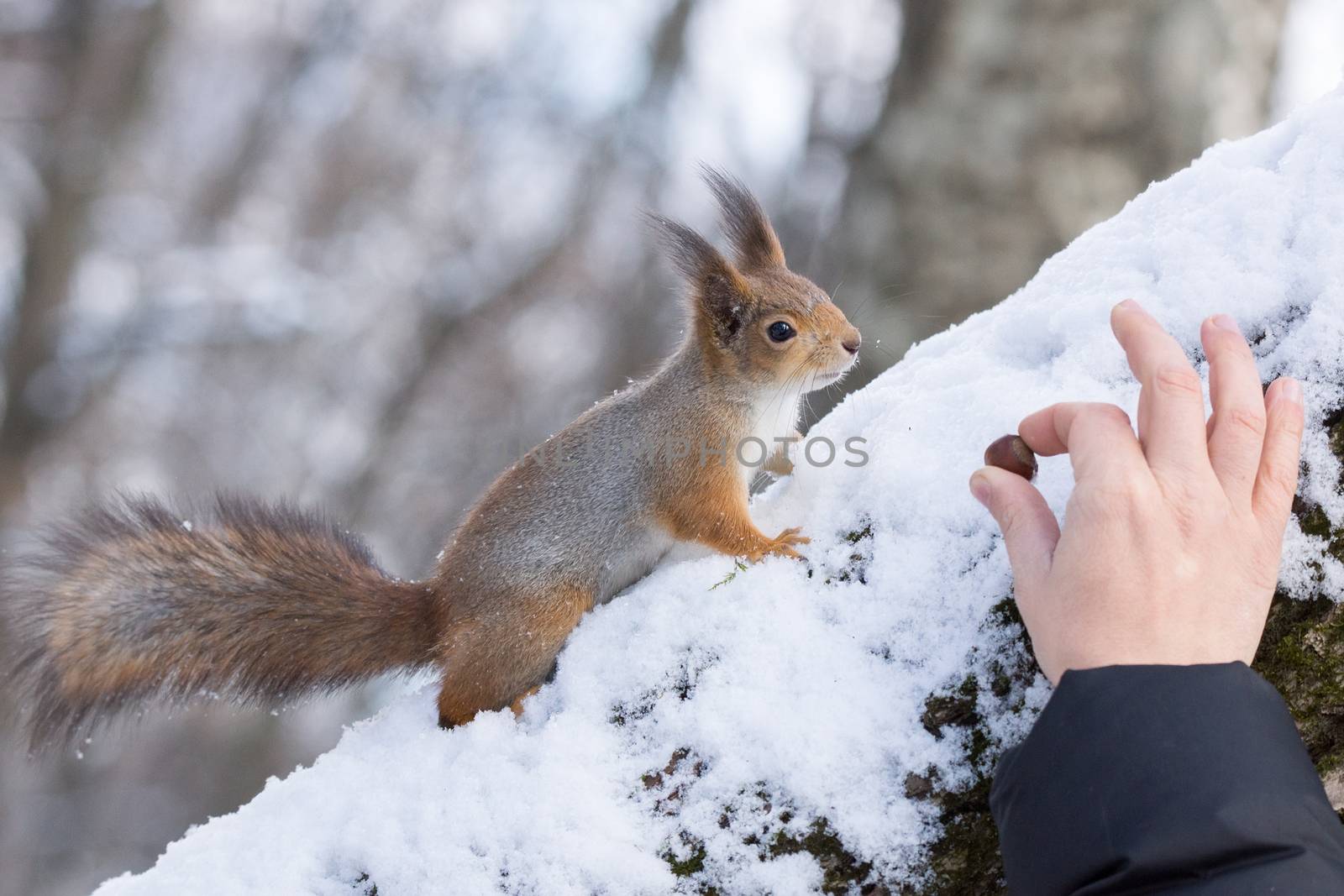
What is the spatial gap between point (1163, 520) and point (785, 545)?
0.60 meters

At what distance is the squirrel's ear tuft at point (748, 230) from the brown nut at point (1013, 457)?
3.20ft

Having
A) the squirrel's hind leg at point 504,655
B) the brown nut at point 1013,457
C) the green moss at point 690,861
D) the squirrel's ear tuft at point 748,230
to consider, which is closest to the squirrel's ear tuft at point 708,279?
the squirrel's ear tuft at point 748,230

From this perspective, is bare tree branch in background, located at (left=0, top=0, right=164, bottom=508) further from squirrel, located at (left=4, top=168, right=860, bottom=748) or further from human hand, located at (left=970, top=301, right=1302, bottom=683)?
human hand, located at (left=970, top=301, right=1302, bottom=683)

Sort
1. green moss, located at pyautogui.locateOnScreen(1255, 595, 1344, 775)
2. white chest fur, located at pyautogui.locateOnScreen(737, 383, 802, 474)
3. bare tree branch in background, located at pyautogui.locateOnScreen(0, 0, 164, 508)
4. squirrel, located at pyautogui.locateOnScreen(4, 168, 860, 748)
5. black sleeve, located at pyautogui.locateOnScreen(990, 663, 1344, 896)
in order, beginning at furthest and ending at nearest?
bare tree branch in background, located at pyautogui.locateOnScreen(0, 0, 164, 508) < white chest fur, located at pyautogui.locateOnScreen(737, 383, 802, 474) < squirrel, located at pyautogui.locateOnScreen(4, 168, 860, 748) < green moss, located at pyautogui.locateOnScreen(1255, 595, 1344, 775) < black sleeve, located at pyautogui.locateOnScreen(990, 663, 1344, 896)

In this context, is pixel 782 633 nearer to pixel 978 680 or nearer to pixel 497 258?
pixel 978 680

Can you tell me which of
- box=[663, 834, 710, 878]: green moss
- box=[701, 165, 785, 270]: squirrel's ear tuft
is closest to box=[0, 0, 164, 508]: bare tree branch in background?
box=[701, 165, 785, 270]: squirrel's ear tuft

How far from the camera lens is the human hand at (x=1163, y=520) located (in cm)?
83

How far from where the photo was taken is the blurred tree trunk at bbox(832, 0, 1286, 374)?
3.20 meters

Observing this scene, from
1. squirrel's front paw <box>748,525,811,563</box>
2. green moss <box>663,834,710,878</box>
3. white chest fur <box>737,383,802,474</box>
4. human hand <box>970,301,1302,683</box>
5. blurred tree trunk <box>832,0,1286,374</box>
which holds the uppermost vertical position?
blurred tree trunk <box>832,0,1286,374</box>

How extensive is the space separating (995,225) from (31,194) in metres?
5.19

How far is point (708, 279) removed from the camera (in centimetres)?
186

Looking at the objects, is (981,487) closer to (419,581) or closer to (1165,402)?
(1165,402)

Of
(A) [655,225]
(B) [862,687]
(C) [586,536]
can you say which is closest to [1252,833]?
(B) [862,687]

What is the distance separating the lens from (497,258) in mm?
7031
